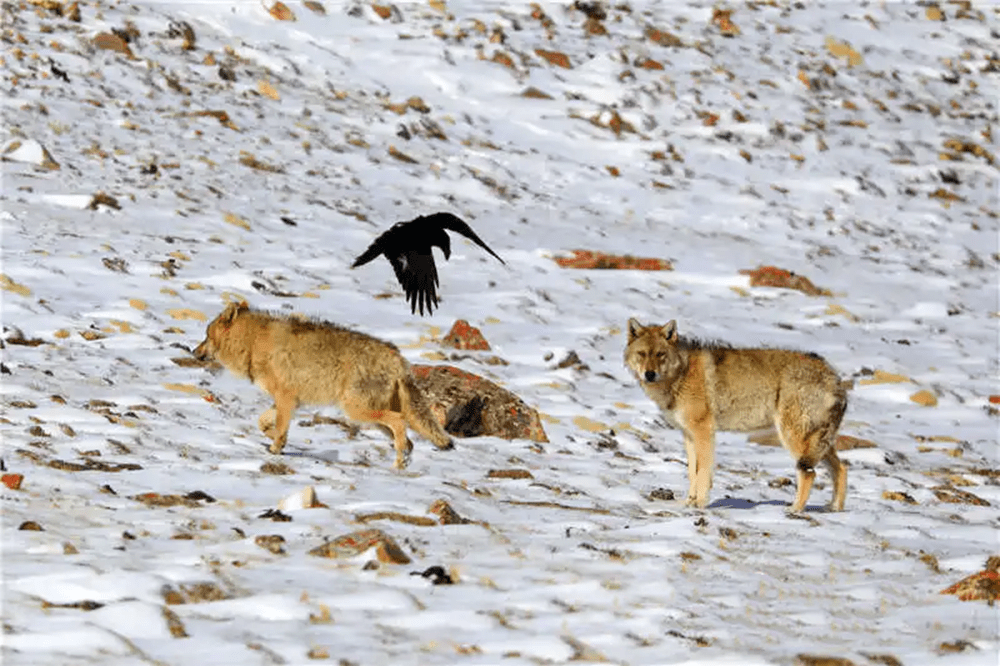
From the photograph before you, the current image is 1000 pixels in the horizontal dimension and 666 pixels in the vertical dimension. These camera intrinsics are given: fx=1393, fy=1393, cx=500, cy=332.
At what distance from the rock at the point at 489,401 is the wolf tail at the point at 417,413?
3.79 feet

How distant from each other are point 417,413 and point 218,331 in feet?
5.80

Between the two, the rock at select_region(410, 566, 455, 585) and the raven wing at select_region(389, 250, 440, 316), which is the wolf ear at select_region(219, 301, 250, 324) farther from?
the rock at select_region(410, 566, 455, 585)

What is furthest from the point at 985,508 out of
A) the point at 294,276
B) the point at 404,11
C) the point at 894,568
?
the point at 404,11

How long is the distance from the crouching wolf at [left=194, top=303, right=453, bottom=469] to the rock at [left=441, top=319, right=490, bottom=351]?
14.1 ft

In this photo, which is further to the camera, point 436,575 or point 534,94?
point 534,94

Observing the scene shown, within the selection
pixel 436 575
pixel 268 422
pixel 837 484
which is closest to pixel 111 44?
pixel 268 422

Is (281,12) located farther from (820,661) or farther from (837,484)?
(820,661)

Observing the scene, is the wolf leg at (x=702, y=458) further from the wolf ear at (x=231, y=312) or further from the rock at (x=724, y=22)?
the rock at (x=724, y=22)

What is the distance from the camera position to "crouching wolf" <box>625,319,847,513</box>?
10.4 meters

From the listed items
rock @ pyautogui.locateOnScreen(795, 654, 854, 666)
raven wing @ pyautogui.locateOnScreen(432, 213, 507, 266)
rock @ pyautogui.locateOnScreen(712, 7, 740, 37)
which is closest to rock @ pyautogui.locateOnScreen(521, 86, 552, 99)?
rock @ pyautogui.locateOnScreen(712, 7, 740, 37)

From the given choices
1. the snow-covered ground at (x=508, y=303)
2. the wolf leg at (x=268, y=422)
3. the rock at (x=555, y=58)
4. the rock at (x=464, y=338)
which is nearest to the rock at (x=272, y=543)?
the snow-covered ground at (x=508, y=303)

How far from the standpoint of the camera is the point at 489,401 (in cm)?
1222

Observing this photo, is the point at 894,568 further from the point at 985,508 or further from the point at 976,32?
the point at 976,32

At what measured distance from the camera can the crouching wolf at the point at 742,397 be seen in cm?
1043
